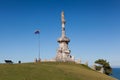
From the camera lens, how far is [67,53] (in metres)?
96.8

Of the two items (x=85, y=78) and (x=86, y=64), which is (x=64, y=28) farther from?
(x=85, y=78)

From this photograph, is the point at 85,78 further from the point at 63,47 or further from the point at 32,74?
the point at 63,47

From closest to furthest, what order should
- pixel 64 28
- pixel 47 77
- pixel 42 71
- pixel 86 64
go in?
pixel 47 77 < pixel 42 71 < pixel 86 64 < pixel 64 28

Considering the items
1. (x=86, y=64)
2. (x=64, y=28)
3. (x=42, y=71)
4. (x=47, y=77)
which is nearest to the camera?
(x=47, y=77)

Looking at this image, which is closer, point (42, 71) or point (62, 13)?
point (42, 71)

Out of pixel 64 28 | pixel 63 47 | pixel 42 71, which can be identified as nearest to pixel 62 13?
pixel 64 28

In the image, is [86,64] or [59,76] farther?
[86,64]

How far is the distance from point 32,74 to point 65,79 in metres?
6.69

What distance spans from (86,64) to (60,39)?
49.6 ft

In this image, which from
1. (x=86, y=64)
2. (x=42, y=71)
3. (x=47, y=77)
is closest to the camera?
(x=47, y=77)

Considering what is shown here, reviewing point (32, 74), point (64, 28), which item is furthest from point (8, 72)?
point (64, 28)

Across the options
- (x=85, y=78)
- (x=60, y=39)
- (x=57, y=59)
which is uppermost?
(x=60, y=39)

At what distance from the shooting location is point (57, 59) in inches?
3770

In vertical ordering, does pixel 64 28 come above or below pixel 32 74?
above
